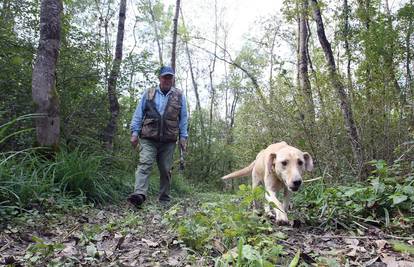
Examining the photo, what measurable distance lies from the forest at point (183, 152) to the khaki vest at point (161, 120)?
102 cm

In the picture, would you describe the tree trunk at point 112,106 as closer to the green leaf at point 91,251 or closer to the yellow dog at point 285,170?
the yellow dog at point 285,170

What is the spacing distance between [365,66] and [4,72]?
6909 millimetres

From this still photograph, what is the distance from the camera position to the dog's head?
3.86 meters

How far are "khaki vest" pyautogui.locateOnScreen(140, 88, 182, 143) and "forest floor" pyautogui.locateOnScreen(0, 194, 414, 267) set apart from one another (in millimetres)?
2313

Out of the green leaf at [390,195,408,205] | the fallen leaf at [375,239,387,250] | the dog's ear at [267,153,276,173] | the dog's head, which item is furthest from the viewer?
the dog's ear at [267,153,276,173]

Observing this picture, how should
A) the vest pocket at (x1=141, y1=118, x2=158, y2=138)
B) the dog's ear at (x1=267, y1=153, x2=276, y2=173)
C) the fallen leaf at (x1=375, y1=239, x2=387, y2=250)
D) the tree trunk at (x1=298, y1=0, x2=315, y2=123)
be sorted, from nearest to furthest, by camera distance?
the fallen leaf at (x1=375, y1=239, x2=387, y2=250)
the dog's ear at (x1=267, y1=153, x2=276, y2=173)
the vest pocket at (x1=141, y1=118, x2=158, y2=138)
the tree trunk at (x1=298, y1=0, x2=315, y2=123)

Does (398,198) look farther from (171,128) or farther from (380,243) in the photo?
(171,128)

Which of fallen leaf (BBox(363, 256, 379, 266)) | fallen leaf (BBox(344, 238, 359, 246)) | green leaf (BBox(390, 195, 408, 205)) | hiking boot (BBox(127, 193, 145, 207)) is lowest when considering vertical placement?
fallen leaf (BBox(363, 256, 379, 266))

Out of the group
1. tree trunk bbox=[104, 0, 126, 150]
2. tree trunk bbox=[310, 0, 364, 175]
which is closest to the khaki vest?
tree trunk bbox=[104, 0, 126, 150]

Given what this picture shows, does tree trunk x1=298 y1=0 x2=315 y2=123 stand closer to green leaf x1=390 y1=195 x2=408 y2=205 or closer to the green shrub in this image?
the green shrub

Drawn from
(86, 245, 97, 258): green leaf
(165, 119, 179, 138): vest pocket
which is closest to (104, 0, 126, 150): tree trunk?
(165, 119, 179, 138): vest pocket

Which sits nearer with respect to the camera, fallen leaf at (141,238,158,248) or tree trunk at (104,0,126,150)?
fallen leaf at (141,238,158,248)

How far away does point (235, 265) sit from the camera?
2.15 metres

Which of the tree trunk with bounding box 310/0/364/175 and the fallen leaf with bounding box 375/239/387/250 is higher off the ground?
the tree trunk with bounding box 310/0/364/175
